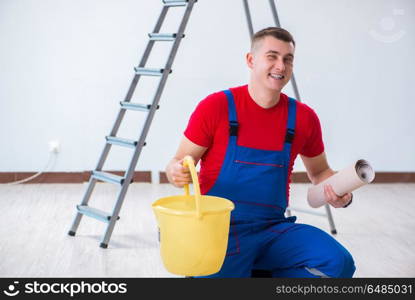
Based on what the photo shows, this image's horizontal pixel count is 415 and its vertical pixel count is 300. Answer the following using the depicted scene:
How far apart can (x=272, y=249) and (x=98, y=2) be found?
3849 mm

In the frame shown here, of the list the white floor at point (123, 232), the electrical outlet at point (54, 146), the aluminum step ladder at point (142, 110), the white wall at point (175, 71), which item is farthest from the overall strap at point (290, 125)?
the electrical outlet at point (54, 146)

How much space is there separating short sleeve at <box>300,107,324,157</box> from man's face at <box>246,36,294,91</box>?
0.20 meters

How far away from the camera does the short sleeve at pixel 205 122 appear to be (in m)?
2.25

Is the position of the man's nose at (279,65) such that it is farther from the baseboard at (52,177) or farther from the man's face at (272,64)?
the baseboard at (52,177)

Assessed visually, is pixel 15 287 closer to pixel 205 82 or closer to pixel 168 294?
pixel 168 294

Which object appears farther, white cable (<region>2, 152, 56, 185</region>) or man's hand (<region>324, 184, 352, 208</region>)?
white cable (<region>2, 152, 56, 185</region>)

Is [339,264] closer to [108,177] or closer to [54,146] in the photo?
[108,177]

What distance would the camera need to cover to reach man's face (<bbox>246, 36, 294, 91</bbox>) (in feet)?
7.37

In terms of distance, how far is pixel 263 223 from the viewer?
220cm

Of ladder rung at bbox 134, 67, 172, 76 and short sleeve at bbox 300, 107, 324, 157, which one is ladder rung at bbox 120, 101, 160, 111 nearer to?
ladder rung at bbox 134, 67, 172, 76

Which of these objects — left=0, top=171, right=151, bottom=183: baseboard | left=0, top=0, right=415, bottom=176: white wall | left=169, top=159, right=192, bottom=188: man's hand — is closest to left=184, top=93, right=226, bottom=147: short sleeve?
left=169, top=159, right=192, bottom=188: man's hand

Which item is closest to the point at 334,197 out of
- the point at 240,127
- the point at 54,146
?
the point at 240,127

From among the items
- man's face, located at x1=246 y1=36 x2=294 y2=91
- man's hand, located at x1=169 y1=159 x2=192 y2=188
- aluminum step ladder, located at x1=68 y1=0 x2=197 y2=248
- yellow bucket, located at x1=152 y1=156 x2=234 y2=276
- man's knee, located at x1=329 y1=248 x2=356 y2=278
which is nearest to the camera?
yellow bucket, located at x1=152 y1=156 x2=234 y2=276

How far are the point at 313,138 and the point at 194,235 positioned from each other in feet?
2.93
